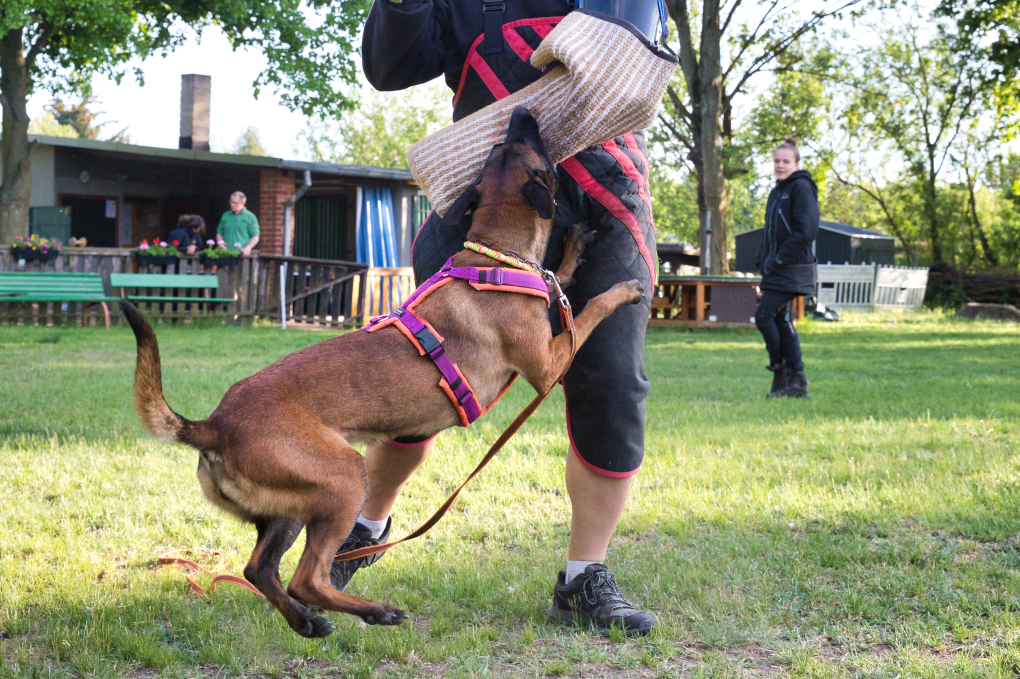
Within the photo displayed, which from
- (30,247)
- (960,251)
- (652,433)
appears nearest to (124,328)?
(30,247)

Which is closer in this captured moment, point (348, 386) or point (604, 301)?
point (348, 386)

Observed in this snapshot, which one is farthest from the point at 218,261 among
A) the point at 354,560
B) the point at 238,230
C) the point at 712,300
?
the point at 354,560

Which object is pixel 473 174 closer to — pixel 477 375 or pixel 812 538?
pixel 477 375

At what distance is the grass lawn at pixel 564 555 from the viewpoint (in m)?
2.72

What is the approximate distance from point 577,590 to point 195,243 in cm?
1488

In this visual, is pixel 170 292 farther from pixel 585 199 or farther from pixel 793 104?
pixel 793 104

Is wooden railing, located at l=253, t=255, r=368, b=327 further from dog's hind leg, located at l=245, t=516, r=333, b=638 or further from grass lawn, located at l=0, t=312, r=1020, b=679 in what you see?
dog's hind leg, located at l=245, t=516, r=333, b=638

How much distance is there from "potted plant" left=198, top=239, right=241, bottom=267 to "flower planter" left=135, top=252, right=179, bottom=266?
1.64 feet

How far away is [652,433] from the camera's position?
6113mm

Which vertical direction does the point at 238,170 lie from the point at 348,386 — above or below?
above

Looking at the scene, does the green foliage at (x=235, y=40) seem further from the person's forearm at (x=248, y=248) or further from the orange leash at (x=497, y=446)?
the orange leash at (x=497, y=446)

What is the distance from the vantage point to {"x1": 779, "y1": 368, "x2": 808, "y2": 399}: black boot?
809 cm

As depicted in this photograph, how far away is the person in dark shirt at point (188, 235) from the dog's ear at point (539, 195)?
1441 cm

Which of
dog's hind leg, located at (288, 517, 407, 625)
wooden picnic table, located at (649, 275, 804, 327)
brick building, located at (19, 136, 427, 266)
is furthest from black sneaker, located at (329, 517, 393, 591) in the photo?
brick building, located at (19, 136, 427, 266)
